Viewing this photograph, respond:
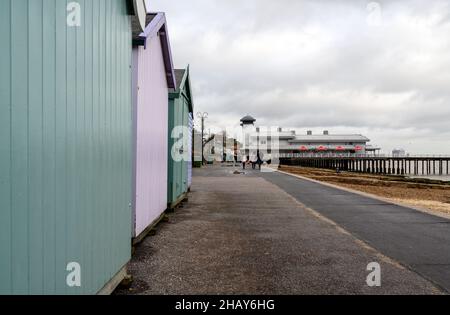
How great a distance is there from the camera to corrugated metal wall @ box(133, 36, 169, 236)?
689cm

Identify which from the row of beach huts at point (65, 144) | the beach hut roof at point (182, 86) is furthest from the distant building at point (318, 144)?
the row of beach huts at point (65, 144)

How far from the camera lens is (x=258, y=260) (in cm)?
590

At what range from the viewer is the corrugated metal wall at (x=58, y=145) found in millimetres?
2422

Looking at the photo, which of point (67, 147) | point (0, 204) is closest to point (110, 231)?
point (67, 147)

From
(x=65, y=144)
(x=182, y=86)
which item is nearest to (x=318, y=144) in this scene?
(x=182, y=86)

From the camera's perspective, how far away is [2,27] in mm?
2316

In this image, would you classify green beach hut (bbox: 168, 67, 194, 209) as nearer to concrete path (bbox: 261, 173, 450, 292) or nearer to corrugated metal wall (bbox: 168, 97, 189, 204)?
corrugated metal wall (bbox: 168, 97, 189, 204)

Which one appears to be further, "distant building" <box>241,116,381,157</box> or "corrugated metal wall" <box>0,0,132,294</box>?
"distant building" <box>241,116,381,157</box>

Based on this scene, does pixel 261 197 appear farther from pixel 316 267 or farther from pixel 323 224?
pixel 316 267

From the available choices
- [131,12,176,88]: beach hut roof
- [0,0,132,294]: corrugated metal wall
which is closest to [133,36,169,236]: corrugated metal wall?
[131,12,176,88]: beach hut roof

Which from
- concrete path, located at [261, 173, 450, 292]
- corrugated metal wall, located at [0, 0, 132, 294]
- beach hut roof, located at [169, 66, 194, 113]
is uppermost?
beach hut roof, located at [169, 66, 194, 113]

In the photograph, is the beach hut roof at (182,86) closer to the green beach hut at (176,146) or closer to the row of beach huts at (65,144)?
the green beach hut at (176,146)

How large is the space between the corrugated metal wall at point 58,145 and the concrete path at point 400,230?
4425 mm

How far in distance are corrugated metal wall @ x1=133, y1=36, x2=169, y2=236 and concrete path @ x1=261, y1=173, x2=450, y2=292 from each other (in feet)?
14.8
